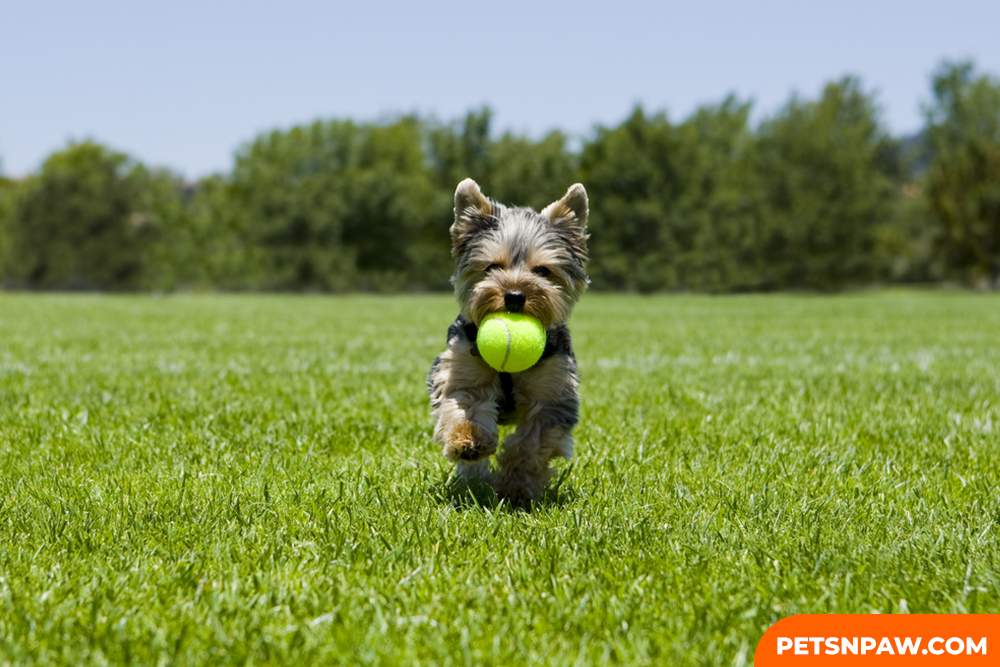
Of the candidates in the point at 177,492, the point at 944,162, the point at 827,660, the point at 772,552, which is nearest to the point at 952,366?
the point at 772,552

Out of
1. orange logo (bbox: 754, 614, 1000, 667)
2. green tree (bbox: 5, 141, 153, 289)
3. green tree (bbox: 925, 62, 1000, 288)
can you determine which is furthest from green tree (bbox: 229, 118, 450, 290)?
orange logo (bbox: 754, 614, 1000, 667)

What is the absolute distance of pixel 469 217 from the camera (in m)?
4.47

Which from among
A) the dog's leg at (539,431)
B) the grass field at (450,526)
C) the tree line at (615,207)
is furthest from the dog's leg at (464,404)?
the tree line at (615,207)

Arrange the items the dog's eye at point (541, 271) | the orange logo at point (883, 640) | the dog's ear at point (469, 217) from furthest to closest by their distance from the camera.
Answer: the dog's ear at point (469, 217) → the dog's eye at point (541, 271) → the orange logo at point (883, 640)

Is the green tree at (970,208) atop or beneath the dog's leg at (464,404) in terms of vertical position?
atop

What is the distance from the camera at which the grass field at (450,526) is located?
261cm

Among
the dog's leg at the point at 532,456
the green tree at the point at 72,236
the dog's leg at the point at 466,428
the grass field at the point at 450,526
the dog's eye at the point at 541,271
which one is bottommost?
the grass field at the point at 450,526

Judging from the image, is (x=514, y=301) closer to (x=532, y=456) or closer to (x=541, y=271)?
(x=541, y=271)

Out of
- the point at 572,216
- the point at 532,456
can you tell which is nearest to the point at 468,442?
the point at 532,456

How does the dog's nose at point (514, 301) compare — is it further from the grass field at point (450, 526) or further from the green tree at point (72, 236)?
the green tree at point (72, 236)

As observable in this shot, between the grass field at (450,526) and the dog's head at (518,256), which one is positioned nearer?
the grass field at (450,526)

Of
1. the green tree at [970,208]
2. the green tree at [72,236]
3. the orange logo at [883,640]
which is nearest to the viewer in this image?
the orange logo at [883,640]

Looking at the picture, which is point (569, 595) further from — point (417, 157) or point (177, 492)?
point (417, 157)

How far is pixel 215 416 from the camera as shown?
6.06 meters
